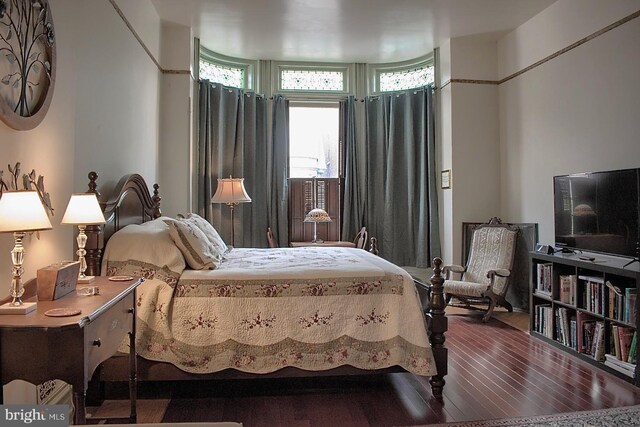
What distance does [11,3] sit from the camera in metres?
1.89

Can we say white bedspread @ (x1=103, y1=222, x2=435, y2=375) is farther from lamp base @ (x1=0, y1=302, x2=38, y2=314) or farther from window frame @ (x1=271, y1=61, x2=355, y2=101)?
window frame @ (x1=271, y1=61, x2=355, y2=101)

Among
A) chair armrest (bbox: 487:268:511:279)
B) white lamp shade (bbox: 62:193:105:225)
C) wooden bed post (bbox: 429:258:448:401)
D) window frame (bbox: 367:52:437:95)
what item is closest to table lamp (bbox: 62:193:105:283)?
white lamp shade (bbox: 62:193:105:225)

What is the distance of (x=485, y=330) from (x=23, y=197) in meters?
3.83

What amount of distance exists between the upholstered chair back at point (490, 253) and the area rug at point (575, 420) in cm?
220

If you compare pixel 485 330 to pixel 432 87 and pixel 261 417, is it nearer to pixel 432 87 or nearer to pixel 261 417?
pixel 261 417

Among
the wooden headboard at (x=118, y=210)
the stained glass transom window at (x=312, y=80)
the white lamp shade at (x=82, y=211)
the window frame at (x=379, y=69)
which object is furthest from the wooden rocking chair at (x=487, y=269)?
the white lamp shade at (x=82, y=211)

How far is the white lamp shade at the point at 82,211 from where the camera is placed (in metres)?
2.12

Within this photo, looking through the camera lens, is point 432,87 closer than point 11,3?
No

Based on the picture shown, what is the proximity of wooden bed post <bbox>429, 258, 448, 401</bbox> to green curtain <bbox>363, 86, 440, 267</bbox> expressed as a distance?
3021mm

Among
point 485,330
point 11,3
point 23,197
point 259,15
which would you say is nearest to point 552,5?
point 259,15

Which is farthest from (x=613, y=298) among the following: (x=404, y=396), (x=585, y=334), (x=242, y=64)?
(x=242, y=64)

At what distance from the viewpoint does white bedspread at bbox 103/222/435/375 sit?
252cm

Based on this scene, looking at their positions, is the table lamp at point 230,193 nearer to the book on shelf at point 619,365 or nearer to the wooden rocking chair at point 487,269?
the wooden rocking chair at point 487,269

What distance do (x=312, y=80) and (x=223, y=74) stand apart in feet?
3.88
